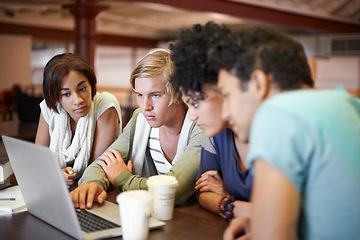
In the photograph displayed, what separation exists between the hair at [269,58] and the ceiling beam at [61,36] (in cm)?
999

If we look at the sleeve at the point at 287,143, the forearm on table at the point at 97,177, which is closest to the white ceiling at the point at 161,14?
the forearm on table at the point at 97,177

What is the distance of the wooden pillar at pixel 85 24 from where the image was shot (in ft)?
19.0

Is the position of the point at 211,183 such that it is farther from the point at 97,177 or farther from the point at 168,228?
the point at 97,177

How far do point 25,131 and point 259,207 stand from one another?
8.75 feet

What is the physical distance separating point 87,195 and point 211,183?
16.2 inches

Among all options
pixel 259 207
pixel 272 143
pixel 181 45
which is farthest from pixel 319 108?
pixel 181 45

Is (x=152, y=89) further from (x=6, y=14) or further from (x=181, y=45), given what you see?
(x=6, y=14)

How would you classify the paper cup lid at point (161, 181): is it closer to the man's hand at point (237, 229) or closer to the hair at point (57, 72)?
the man's hand at point (237, 229)

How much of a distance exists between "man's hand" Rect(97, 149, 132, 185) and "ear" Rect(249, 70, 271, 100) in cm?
81

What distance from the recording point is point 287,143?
2.60ft

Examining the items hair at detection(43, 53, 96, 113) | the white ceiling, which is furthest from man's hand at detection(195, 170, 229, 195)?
the white ceiling

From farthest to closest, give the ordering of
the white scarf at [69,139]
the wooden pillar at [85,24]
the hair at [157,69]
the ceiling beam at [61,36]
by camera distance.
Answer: the ceiling beam at [61,36], the wooden pillar at [85,24], the white scarf at [69,139], the hair at [157,69]

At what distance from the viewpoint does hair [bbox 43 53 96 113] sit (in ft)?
6.17

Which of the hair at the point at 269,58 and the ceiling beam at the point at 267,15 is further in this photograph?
the ceiling beam at the point at 267,15
